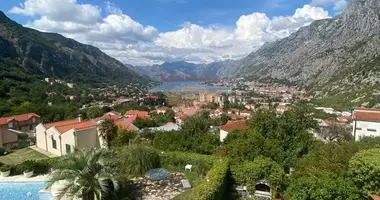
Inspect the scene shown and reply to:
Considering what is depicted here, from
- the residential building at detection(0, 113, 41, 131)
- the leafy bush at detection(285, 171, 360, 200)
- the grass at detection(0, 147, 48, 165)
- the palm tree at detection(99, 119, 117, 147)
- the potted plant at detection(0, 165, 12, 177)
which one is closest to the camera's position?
the leafy bush at detection(285, 171, 360, 200)

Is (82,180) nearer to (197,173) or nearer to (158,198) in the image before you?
(158,198)

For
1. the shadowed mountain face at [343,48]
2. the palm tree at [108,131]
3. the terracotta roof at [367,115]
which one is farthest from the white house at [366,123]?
the shadowed mountain face at [343,48]

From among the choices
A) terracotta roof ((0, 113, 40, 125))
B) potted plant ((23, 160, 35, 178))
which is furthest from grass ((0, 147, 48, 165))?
terracotta roof ((0, 113, 40, 125))

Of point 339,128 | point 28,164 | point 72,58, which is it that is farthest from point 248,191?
point 72,58

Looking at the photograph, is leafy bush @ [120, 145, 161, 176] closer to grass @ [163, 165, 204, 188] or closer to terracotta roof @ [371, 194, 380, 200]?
grass @ [163, 165, 204, 188]

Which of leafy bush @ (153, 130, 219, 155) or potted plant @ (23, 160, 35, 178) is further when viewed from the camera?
leafy bush @ (153, 130, 219, 155)

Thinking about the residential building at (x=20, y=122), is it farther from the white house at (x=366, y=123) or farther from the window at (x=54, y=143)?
the white house at (x=366, y=123)
